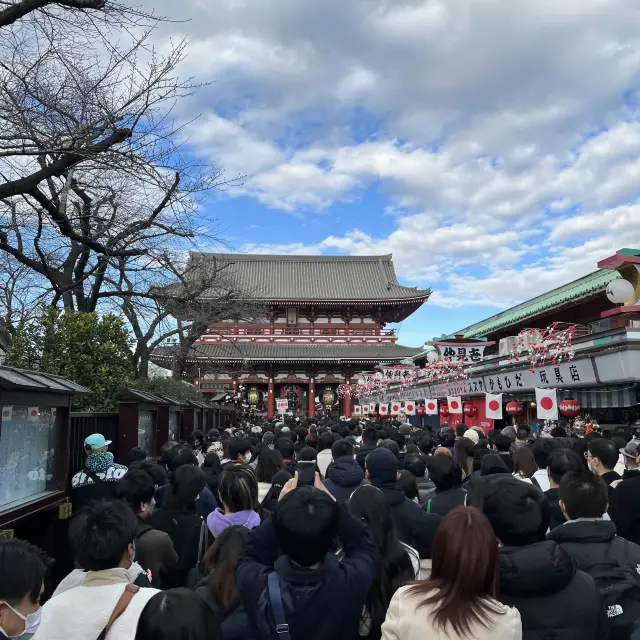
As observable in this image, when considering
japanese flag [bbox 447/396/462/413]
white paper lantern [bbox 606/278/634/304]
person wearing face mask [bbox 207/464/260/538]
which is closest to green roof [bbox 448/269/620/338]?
japanese flag [bbox 447/396/462/413]

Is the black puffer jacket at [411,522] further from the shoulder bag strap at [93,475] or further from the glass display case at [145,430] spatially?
the glass display case at [145,430]

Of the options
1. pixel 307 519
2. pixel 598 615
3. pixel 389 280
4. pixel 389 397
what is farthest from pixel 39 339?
pixel 389 280

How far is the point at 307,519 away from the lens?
7.72 ft

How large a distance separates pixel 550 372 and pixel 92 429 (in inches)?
349

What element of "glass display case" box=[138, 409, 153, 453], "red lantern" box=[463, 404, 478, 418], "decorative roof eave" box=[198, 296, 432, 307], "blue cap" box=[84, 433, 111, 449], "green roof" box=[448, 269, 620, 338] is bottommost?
"blue cap" box=[84, 433, 111, 449]

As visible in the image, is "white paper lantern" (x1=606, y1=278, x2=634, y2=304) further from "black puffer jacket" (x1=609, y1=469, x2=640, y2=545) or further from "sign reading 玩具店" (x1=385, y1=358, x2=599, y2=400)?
"black puffer jacket" (x1=609, y1=469, x2=640, y2=545)

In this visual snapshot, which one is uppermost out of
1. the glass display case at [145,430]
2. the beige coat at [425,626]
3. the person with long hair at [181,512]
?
the glass display case at [145,430]

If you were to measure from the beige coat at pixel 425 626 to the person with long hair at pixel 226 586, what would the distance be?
27.6 inches

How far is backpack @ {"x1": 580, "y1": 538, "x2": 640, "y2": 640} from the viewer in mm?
2754

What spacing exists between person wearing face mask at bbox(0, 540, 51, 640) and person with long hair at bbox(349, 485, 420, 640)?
1348mm

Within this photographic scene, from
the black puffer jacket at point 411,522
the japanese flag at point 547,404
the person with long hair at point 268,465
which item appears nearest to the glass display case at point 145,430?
the person with long hair at point 268,465

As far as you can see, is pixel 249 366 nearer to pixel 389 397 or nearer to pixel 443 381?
pixel 389 397

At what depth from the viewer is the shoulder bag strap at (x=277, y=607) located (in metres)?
2.25

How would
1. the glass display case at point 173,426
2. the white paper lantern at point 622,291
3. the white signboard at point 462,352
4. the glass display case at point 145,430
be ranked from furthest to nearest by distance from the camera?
the white signboard at point 462,352 → the glass display case at point 173,426 → the glass display case at point 145,430 → the white paper lantern at point 622,291
